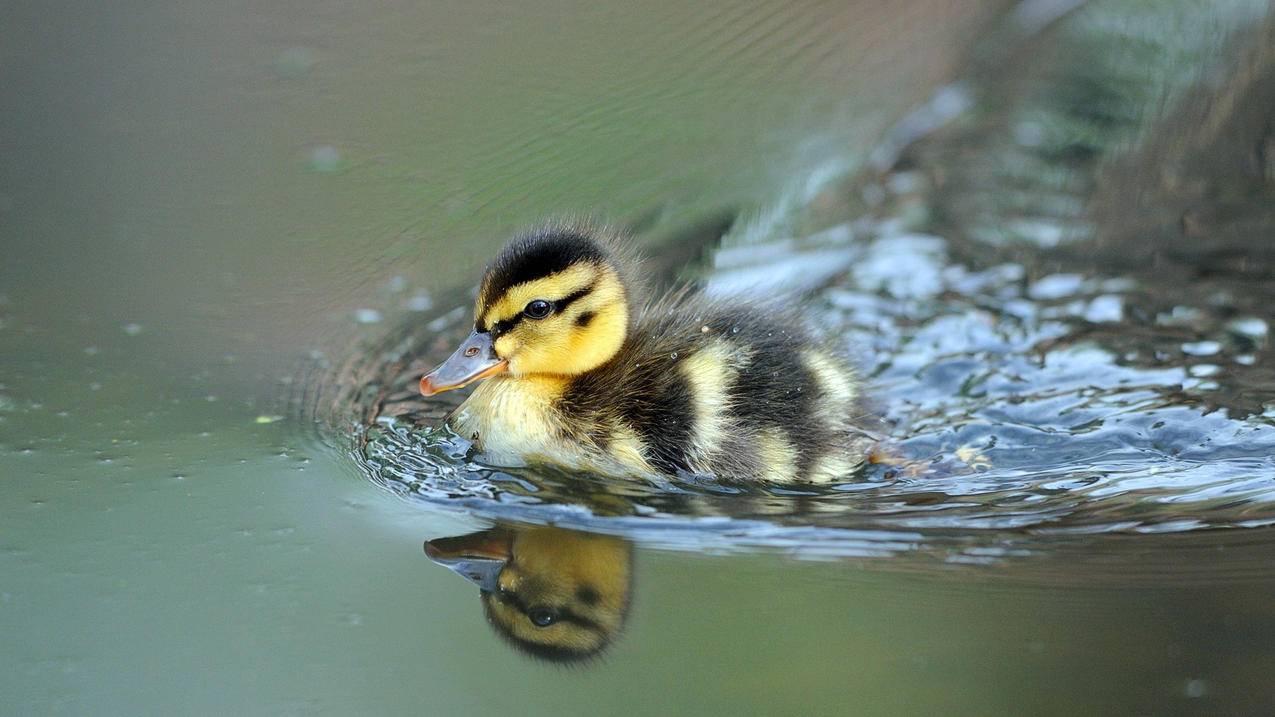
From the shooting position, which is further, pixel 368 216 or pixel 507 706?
pixel 368 216

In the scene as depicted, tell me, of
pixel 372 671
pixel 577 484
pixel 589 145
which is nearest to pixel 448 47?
pixel 589 145

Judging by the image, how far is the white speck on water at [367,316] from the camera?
2.26m

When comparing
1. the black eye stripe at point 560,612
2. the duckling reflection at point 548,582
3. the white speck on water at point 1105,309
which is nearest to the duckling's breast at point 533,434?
the duckling reflection at point 548,582

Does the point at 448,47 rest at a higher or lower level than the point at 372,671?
higher

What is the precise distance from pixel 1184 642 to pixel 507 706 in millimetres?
631

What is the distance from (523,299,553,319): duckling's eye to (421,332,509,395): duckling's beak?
64mm

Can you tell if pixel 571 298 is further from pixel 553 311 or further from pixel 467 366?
pixel 467 366

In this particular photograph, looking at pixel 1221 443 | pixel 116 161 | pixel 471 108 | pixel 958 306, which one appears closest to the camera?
pixel 1221 443

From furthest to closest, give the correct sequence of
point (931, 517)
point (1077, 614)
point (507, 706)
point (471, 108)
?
point (471, 108) → point (931, 517) → point (1077, 614) → point (507, 706)

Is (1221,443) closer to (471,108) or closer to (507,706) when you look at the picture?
(507,706)

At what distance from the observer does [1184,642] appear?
1.36m

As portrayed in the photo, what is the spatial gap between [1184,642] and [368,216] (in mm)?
1574

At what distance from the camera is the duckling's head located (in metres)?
1.92

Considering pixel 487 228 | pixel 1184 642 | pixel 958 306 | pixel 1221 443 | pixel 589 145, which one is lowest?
pixel 1184 642
